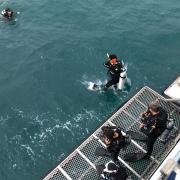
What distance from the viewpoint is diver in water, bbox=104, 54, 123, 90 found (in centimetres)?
1503

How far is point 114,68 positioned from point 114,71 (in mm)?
170

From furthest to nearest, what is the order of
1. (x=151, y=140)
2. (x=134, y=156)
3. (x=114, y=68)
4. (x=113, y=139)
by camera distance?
(x=114, y=68), (x=134, y=156), (x=151, y=140), (x=113, y=139)

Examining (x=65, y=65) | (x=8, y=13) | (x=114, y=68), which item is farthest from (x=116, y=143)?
(x=8, y=13)

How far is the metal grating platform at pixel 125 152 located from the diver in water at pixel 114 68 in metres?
2.73

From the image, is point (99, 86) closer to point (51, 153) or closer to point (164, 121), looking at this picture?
point (51, 153)

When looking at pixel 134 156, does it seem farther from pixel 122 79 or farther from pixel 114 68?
pixel 114 68

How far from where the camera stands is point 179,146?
9211 mm

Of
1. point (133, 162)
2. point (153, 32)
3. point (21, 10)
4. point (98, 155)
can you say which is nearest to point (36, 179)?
point (98, 155)

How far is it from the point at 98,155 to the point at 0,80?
29.7 feet

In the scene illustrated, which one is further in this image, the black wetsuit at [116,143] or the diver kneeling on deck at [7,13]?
the diver kneeling on deck at [7,13]

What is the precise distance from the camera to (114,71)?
15211 mm

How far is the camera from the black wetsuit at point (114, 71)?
49.6 ft

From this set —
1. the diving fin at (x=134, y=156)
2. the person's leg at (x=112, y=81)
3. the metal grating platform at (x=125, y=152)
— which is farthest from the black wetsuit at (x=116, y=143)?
the person's leg at (x=112, y=81)

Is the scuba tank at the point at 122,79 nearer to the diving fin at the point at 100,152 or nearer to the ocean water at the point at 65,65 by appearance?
the ocean water at the point at 65,65
